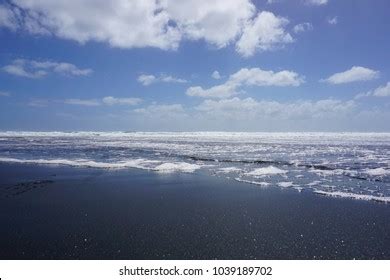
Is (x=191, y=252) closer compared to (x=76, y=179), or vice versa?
(x=191, y=252)

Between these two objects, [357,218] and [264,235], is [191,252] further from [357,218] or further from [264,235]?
[357,218]

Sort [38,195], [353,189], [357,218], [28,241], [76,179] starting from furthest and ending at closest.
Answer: [76,179]
[353,189]
[38,195]
[357,218]
[28,241]

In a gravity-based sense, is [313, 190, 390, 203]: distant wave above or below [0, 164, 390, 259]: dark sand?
→ above

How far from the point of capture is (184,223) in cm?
839

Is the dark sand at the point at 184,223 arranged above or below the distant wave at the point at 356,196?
below

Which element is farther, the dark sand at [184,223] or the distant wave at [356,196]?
the distant wave at [356,196]

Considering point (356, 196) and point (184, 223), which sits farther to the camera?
point (356, 196)

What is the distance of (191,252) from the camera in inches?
254

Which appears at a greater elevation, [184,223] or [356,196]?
[356,196]

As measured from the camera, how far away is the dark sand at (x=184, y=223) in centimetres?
652

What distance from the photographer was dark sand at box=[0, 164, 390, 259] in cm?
652

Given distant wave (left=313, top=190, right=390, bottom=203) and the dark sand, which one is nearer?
the dark sand
